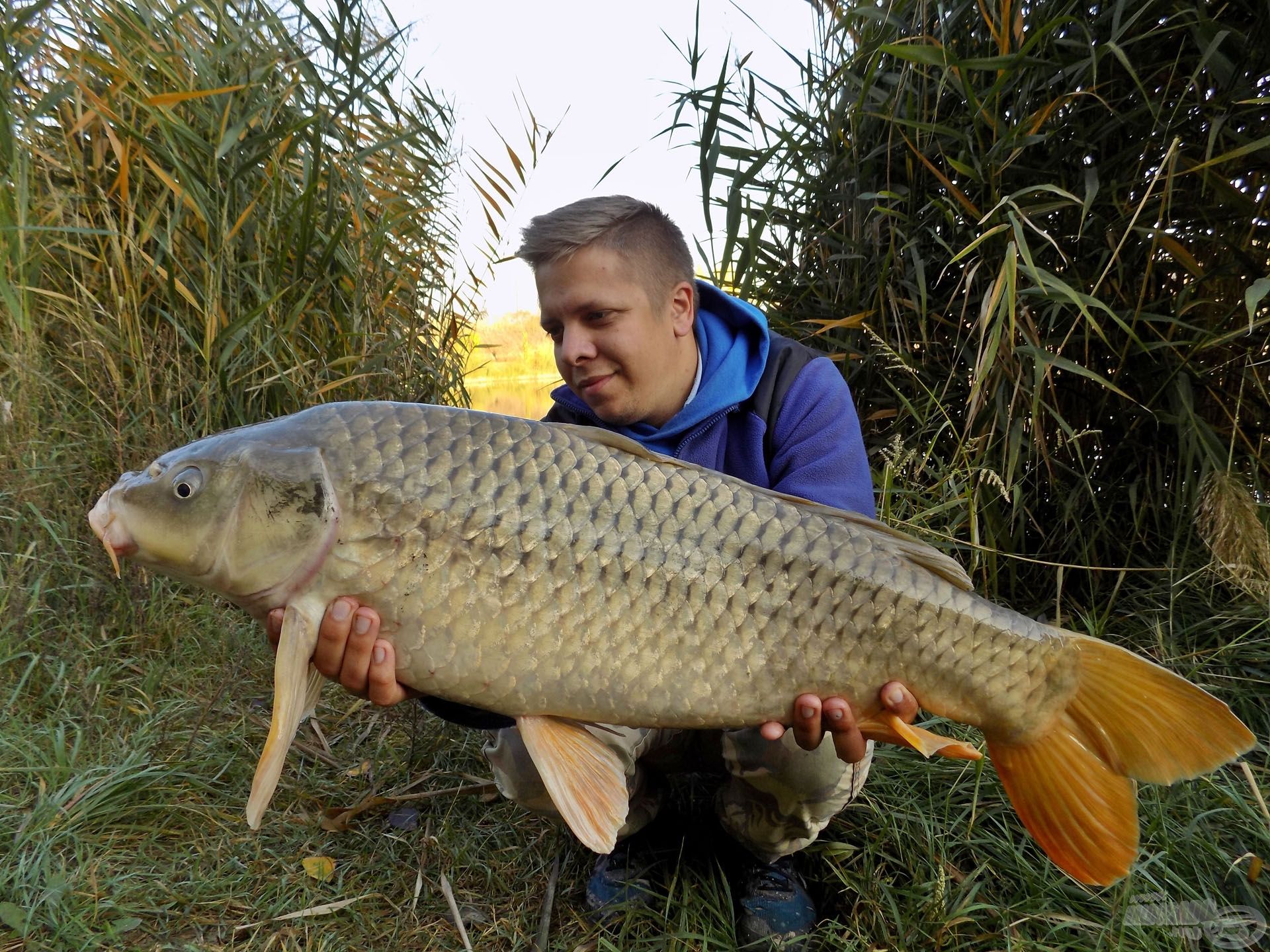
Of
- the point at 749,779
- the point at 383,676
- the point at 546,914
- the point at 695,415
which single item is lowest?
the point at 546,914

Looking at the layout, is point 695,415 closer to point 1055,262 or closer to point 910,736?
point 910,736

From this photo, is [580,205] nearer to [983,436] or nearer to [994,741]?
[983,436]

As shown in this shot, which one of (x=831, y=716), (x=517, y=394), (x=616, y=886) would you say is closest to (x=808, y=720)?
(x=831, y=716)

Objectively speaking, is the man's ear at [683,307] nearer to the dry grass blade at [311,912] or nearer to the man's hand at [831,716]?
the man's hand at [831,716]

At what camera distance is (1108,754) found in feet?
4.29

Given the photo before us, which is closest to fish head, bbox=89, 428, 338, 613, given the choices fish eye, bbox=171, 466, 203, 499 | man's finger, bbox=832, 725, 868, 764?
fish eye, bbox=171, 466, 203, 499

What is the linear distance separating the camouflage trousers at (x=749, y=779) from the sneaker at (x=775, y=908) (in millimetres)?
42

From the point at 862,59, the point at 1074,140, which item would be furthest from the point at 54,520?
the point at 1074,140

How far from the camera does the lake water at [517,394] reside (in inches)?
161

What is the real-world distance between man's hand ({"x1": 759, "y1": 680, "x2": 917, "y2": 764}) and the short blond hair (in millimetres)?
885

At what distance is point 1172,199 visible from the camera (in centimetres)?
210

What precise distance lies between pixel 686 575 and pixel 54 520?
1612 millimetres

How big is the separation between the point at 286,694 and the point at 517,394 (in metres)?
5.30

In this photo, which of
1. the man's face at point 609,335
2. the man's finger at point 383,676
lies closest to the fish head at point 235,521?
the man's finger at point 383,676
